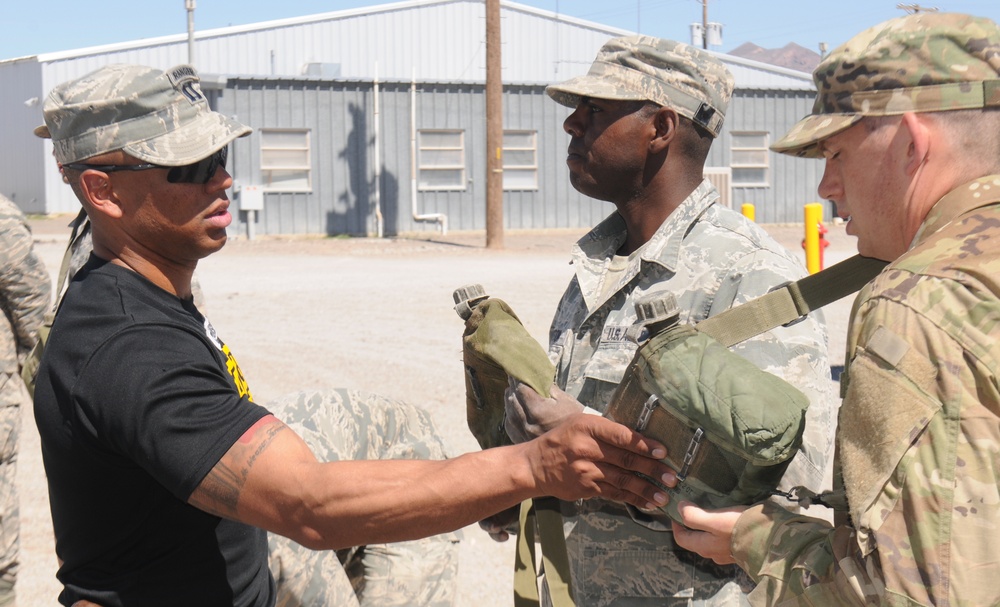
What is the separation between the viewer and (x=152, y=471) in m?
2.11

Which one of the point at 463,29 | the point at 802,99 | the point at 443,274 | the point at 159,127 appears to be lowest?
the point at 443,274

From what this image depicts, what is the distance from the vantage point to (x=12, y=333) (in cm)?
461

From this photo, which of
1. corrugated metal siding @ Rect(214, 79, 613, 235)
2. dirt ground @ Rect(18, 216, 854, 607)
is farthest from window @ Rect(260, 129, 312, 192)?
dirt ground @ Rect(18, 216, 854, 607)

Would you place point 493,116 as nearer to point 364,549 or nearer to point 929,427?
point 364,549

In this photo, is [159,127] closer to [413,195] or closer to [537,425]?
[537,425]

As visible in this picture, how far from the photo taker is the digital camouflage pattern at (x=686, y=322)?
2389 mm

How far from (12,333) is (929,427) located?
423 centimetres

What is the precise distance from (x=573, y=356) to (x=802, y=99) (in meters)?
29.2

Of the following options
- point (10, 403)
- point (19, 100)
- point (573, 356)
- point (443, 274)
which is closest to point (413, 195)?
point (443, 274)

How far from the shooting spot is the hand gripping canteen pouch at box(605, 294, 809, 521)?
71.4 inches

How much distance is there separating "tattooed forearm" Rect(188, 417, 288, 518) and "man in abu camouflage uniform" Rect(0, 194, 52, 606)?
2.63 metres

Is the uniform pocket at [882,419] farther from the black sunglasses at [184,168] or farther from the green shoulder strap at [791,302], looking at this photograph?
the black sunglasses at [184,168]

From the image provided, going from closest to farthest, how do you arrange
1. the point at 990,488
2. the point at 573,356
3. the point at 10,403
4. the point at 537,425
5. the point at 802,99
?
1. the point at 990,488
2. the point at 537,425
3. the point at 573,356
4. the point at 10,403
5. the point at 802,99

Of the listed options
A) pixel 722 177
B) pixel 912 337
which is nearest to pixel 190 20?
pixel 722 177
